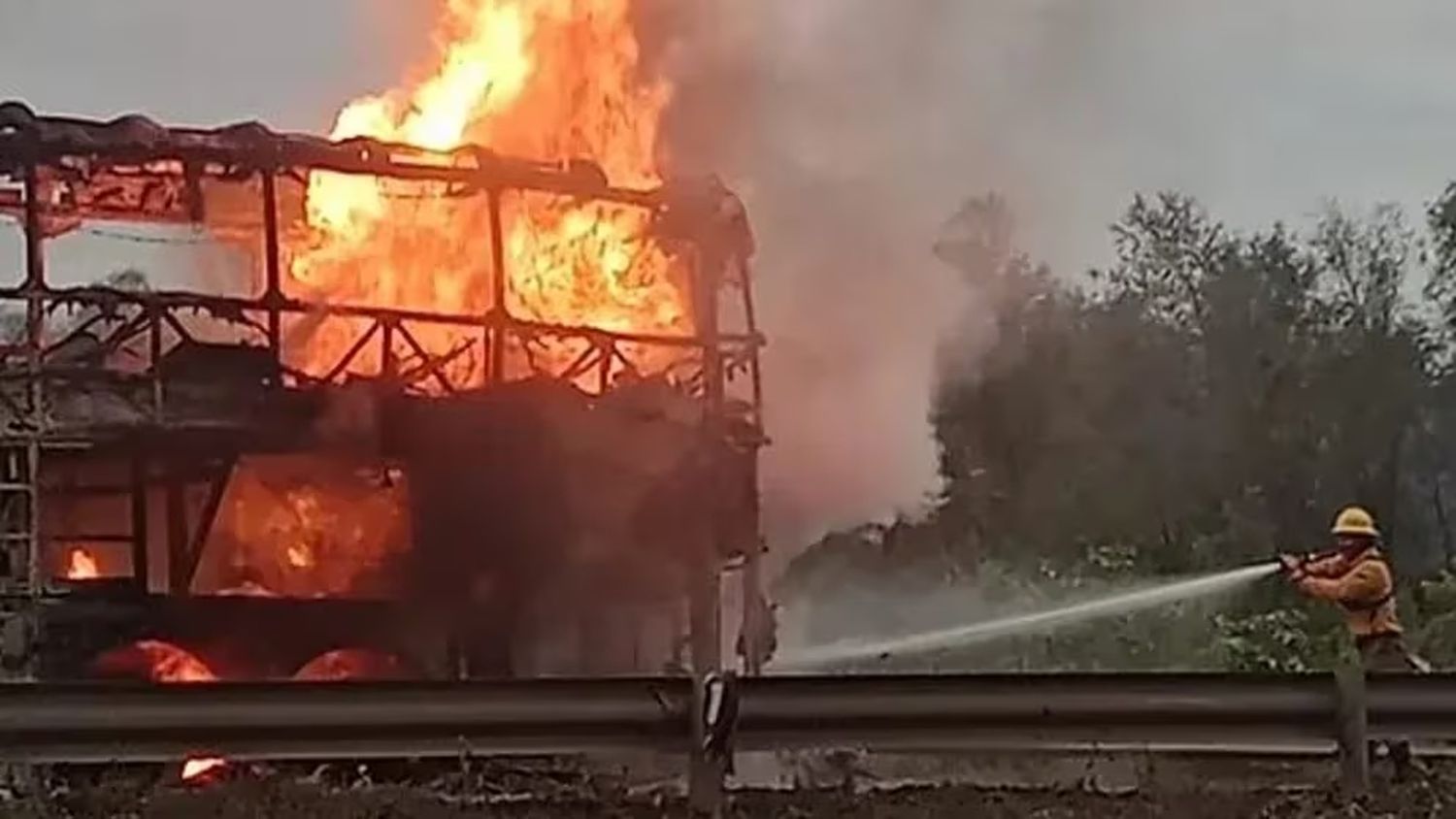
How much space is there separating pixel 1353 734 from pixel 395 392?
27.5 ft

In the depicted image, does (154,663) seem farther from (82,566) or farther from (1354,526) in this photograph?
(1354,526)

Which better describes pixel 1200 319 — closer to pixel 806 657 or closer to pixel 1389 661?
pixel 806 657

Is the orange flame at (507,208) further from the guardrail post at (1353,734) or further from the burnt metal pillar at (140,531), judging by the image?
the guardrail post at (1353,734)

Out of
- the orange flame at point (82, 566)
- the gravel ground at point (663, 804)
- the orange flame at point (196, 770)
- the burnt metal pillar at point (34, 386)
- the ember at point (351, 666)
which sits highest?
the burnt metal pillar at point (34, 386)

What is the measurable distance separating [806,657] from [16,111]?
1002 centimetres

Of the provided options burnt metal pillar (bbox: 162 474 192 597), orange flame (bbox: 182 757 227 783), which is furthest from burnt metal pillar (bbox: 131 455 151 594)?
orange flame (bbox: 182 757 227 783)

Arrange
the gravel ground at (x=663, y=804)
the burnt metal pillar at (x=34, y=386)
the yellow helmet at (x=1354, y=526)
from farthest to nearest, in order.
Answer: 1. the burnt metal pillar at (x=34, y=386)
2. the yellow helmet at (x=1354, y=526)
3. the gravel ground at (x=663, y=804)

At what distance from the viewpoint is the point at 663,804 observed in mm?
8344

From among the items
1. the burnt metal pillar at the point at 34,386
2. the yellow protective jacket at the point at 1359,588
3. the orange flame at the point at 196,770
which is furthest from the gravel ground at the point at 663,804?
the burnt metal pillar at the point at 34,386

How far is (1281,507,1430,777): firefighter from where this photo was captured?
11656 millimetres

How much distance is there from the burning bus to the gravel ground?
5.89 m

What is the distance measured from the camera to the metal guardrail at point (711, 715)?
7.62m

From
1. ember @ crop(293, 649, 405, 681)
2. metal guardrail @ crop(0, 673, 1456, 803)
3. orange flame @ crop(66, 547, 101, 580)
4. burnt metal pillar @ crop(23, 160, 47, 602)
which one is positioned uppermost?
burnt metal pillar @ crop(23, 160, 47, 602)

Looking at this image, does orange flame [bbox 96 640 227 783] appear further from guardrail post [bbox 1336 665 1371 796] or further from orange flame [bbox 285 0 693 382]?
guardrail post [bbox 1336 665 1371 796]
